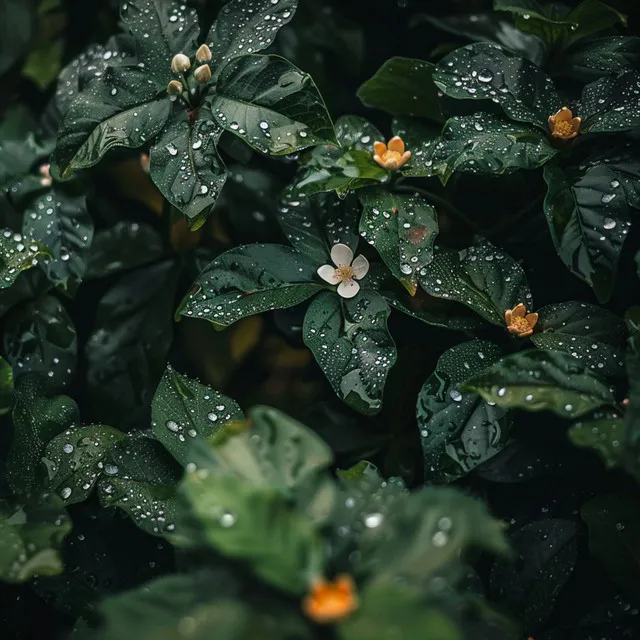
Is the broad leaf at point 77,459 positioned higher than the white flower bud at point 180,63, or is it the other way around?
the white flower bud at point 180,63

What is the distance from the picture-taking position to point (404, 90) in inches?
44.9

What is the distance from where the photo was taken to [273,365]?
1.22 metres

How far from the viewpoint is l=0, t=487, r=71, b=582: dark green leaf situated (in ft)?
2.41

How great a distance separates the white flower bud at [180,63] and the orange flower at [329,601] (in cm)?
78

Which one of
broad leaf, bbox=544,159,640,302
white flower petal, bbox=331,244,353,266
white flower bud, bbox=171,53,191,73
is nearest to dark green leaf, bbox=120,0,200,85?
white flower bud, bbox=171,53,191,73

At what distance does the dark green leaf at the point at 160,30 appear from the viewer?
1.05 meters

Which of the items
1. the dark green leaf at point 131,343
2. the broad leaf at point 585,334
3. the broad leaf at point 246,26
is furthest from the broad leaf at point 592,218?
the dark green leaf at point 131,343

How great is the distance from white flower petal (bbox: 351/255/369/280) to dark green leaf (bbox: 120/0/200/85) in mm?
412

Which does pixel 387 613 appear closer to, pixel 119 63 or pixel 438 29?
pixel 119 63

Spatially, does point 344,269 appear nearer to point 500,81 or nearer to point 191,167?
point 191,167

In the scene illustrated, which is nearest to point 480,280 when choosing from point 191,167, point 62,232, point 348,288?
point 348,288

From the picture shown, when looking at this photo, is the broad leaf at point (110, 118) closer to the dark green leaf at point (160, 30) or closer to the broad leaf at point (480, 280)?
the dark green leaf at point (160, 30)

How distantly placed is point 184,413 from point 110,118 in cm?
46

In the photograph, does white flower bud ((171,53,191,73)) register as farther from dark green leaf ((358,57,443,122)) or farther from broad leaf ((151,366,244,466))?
broad leaf ((151,366,244,466))
